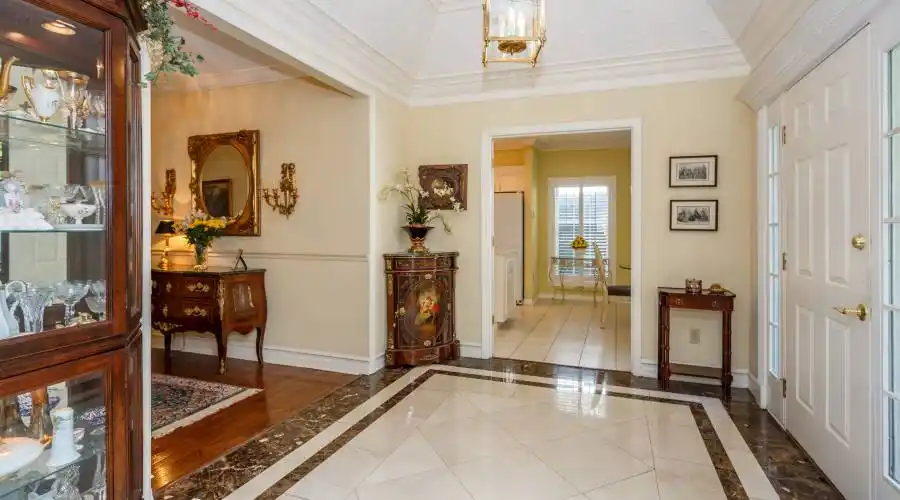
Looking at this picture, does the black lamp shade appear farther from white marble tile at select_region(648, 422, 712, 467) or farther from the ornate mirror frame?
white marble tile at select_region(648, 422, 712, 467)

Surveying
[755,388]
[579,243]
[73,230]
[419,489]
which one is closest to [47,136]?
[73,230]

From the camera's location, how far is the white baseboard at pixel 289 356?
4.18 m

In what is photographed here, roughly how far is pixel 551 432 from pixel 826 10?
2.56 meters

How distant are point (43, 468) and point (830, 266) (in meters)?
3.29

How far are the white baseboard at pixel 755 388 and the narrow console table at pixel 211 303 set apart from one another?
13.2ft

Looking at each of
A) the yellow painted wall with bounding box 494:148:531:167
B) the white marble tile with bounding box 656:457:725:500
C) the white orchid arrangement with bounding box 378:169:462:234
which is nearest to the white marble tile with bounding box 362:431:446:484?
the white marble tile with bounding box 656:457:725:500

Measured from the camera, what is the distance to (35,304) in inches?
55.6

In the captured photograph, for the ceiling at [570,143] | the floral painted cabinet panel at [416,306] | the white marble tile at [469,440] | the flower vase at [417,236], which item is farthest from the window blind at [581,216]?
the white marble tile at [469,440]

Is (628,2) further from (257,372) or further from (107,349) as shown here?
(257,372)

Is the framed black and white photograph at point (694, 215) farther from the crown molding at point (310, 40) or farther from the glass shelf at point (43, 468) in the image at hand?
the glass shelf at point (43, 468)

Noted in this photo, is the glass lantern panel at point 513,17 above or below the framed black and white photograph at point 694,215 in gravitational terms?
above

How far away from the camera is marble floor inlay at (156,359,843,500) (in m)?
2.29

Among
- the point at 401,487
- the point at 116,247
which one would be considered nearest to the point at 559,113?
the point at 401,487

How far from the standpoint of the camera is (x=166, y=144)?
4867mm
